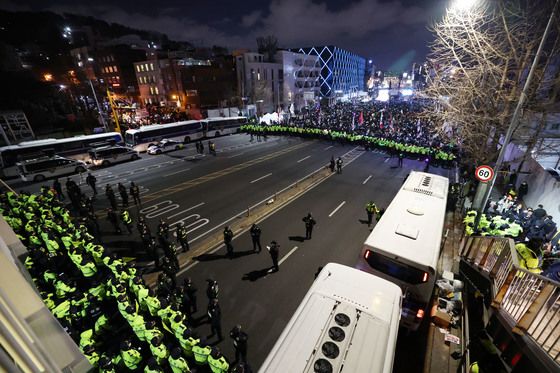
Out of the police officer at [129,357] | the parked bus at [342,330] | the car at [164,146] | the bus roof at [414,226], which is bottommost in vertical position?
the car at [164,146]

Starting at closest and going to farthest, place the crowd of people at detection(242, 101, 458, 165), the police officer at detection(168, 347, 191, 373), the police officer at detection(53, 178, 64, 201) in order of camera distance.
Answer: the police officer at detection(168, 347, 191, 373)
the police officer at detection(53, 178, 64, 201)
the crowd of people at detection(242, 101, 458, 165)

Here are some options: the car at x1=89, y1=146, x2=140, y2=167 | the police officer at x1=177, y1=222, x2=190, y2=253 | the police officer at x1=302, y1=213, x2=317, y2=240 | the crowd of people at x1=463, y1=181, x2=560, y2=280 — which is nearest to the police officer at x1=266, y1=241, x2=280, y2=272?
the police officer at x1=302, y1=213, x2=317, y2=240

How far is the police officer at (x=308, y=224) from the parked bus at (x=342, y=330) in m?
5.81

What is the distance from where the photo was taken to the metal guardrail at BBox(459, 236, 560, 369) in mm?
4957

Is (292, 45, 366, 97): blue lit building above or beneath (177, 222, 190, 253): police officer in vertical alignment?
above

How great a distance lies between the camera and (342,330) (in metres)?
4.78

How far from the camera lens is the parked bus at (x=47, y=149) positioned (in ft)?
70.4

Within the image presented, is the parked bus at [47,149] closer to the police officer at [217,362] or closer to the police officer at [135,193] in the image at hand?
the police officer at [135,193]

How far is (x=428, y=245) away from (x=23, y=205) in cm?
1781

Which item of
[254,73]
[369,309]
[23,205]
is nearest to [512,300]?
[369,309]

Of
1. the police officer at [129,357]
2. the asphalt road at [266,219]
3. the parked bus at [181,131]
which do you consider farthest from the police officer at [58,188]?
the police officer at [129,357]

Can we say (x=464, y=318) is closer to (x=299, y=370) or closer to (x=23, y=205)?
(x=299, y=370)

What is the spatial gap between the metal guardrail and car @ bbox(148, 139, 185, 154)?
99.9 ft

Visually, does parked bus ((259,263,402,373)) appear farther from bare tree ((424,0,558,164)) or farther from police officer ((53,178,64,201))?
police officer ((53,178,64,201))
